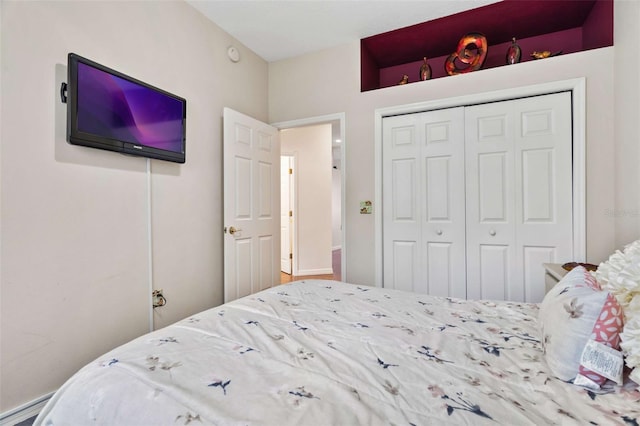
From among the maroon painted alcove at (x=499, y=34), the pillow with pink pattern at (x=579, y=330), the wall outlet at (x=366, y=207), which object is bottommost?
the pillow with pink pattern at (x=579, y=330)

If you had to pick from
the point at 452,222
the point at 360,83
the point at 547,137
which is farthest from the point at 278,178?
the point at 547,137

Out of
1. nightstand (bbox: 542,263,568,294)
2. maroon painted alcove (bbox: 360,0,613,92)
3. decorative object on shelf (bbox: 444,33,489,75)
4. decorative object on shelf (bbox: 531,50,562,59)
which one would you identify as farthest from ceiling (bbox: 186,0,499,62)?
nightstand (bbox: 542,263,568,294)

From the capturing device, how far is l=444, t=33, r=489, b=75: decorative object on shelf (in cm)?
257

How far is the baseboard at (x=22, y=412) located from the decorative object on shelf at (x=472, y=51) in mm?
3679

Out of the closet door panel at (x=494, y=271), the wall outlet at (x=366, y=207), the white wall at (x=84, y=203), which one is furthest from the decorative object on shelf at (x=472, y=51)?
the white wall at (x=84, y=203)

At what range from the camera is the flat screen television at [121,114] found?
160 cm

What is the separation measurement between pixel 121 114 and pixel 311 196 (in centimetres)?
342

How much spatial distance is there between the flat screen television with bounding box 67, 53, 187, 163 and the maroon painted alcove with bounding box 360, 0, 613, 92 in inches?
71.8

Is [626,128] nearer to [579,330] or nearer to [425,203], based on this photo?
[425,203]

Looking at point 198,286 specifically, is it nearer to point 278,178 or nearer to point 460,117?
point 278,178

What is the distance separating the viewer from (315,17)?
2.57 meters

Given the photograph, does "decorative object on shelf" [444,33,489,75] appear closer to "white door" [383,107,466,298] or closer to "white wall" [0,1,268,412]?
"white door" [383,107,466,298]

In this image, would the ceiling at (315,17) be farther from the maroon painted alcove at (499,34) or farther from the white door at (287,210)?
the white door at (287,210)

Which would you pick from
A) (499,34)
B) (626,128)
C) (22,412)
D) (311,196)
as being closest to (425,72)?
(499,34)
